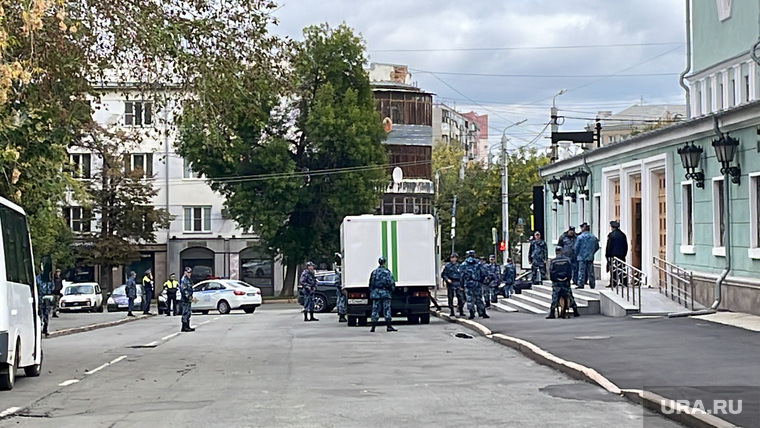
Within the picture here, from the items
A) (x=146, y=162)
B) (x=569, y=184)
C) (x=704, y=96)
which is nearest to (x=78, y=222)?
(x=146, y=162)

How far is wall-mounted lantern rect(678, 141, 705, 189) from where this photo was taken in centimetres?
2472

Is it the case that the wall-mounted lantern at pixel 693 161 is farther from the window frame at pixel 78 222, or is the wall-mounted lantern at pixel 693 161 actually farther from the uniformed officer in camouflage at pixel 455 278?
the window frame at pixel 78 222

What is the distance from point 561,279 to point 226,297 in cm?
2294

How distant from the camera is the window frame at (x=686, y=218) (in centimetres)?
2588

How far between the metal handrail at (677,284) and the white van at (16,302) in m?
14.5

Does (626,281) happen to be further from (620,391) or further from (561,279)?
(620,391)

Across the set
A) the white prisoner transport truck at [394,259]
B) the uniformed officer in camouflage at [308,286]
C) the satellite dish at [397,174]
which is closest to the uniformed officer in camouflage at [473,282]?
the white prisoner transport truck at [394,259]

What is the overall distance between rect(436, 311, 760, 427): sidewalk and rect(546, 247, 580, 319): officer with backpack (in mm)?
590

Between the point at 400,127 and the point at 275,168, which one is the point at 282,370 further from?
the point at 400,127

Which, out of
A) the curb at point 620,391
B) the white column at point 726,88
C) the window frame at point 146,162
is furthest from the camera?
the window frame at point 146,162

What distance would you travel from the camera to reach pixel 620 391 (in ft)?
39.3

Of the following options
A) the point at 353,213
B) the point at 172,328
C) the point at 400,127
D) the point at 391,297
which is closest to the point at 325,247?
the point at 353,213

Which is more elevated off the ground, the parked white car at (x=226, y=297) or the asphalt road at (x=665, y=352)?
the asphalt road at (x=665, y=352)

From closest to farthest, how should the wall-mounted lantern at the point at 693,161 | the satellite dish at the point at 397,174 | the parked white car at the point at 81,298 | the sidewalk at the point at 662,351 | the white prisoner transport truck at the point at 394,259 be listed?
the sidewalk at the point at 662,351
the wall-mounted lantern at the point at 693,161
the white prisoner transport truck at the point at 394,259
the parked white car at the point at 81,298
the satellite dish at the point at 397,174
